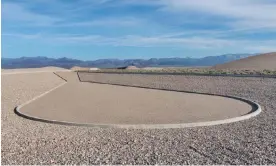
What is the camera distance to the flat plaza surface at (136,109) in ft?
29.4

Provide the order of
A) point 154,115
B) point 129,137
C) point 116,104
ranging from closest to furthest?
point 129,137 → point 154,115 → point 116,104

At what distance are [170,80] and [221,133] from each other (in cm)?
1322

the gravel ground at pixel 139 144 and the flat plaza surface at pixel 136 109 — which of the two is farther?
the flat plaza surface at pixel 136 109

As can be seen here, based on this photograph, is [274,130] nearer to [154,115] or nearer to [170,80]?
[154,115]

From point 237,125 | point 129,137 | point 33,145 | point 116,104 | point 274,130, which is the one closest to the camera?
point 33,145

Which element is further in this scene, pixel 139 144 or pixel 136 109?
pixel 136 109

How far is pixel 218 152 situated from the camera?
19.3 ft

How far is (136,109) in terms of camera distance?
34.1 feet

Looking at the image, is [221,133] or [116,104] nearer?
[221,133]

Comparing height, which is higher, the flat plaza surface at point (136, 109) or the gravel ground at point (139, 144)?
the flat plaza surface at point (136, 109)

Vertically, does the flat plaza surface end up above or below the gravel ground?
above

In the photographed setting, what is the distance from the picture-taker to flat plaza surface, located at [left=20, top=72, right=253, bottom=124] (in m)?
8.95

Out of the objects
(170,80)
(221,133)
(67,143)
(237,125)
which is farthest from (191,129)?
(170,80)

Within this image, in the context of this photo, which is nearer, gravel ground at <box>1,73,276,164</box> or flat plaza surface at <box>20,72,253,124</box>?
gravel ground at <box>1,73,276,164</box>
